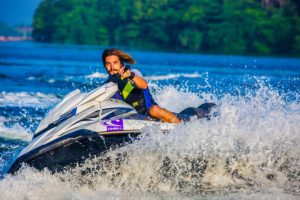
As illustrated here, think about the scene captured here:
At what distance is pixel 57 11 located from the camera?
11519 cm

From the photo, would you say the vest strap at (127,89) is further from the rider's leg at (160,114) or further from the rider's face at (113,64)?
the rider's leg at (160,114)

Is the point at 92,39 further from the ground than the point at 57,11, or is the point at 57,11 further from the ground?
the point at 57,11

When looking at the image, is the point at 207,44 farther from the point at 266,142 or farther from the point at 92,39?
the point at 266,142

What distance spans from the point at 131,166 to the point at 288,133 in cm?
182

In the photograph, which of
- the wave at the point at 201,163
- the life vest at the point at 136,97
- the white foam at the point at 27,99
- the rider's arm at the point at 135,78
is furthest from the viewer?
the white foam at the point at 27,99

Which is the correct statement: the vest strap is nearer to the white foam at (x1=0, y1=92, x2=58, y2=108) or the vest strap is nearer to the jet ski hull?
the jet ski hull

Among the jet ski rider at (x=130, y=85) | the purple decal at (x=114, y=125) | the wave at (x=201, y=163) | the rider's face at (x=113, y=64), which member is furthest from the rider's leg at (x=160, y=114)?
the rider's face at (x=113, y=64)

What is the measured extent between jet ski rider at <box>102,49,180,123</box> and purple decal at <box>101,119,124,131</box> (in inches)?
18.0

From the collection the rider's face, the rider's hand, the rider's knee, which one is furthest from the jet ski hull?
the rider's face

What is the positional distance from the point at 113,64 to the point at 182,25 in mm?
79497

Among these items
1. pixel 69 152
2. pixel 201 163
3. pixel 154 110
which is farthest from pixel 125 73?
pixel 201 163

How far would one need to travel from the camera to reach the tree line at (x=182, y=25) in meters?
73.0

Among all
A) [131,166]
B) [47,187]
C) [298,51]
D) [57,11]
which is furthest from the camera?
[57,11]

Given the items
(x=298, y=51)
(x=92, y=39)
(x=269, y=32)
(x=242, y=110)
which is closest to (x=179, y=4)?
(x=92, y=39)
